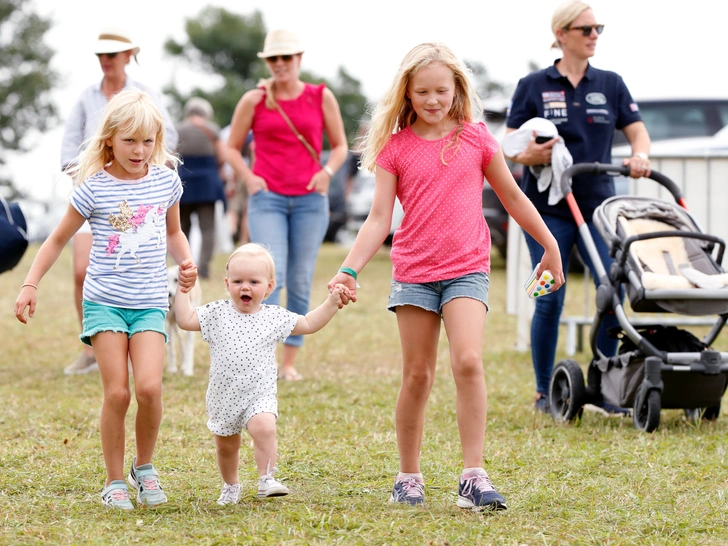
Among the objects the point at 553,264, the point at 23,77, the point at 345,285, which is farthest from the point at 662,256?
the point at 23,77

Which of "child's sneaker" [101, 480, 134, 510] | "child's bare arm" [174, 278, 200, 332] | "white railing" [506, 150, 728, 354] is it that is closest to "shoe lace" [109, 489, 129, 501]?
"child's sneaker" [101, 480, 134, 510]

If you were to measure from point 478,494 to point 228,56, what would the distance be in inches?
2216

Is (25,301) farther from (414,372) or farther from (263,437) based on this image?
(414,372)

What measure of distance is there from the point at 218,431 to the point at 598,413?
2.73 meters

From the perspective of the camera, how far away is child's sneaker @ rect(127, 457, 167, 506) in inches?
153

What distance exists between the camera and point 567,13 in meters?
5.67

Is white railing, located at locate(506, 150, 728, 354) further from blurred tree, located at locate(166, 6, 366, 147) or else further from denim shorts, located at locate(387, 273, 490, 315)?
blurred tree, located at locate(166, 6, 366, 147)

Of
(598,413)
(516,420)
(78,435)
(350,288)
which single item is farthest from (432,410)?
(350,288)

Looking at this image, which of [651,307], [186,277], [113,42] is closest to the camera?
[186,277]

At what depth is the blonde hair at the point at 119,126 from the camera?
3.96 metres

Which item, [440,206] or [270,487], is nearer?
[270,487]

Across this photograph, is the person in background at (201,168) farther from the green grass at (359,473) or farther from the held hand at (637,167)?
the held hand at (637,167)

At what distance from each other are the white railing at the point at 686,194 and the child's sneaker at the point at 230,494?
4.86m

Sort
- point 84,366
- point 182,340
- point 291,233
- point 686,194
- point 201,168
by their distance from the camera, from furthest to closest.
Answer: point 201,168, point 686,194, point 182,340, point 84,366, point 291,233
